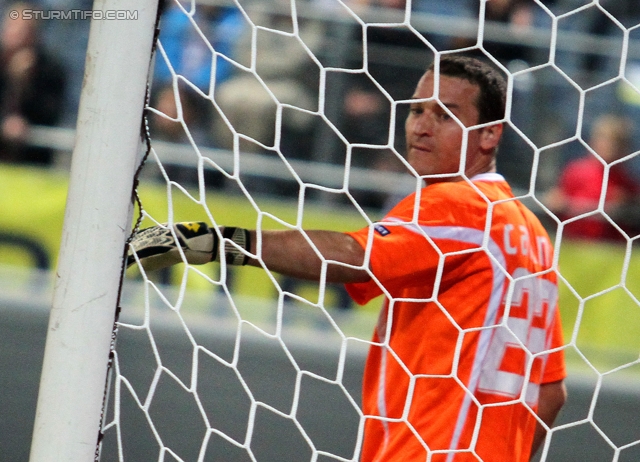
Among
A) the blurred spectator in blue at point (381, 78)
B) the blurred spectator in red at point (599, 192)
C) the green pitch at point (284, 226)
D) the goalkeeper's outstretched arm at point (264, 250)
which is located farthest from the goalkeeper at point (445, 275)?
the blurred spectator in blue at point (381, 78)

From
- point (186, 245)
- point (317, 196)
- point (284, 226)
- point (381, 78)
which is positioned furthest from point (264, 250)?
point (381, 78)

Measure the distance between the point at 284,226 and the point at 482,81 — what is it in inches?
77.3

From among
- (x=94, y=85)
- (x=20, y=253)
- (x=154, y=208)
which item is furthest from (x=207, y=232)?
(x=20, y=253)

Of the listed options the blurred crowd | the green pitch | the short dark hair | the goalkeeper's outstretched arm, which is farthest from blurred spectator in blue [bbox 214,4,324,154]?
the goalkeeper's outstretched arm

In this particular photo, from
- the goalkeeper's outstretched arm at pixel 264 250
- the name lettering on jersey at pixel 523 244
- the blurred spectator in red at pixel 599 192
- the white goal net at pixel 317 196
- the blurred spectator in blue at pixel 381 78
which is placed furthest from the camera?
the blurred spectator in blue at pixel 381 78

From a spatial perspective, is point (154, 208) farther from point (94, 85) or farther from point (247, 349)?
point (94, 85)

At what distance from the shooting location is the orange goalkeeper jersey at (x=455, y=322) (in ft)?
4.61

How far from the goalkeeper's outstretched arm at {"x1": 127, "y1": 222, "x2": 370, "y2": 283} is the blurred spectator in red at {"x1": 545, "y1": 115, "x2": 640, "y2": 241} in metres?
2.37

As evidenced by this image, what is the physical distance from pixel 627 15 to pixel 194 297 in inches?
108

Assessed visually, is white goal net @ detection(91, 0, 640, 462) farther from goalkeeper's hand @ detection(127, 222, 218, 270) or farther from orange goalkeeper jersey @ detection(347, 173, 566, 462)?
goalkeeper's hand @ detection(127, 222, 218, 270)

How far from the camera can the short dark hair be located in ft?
5.16

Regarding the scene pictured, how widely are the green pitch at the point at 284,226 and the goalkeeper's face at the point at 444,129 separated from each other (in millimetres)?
1836

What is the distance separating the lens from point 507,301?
142 centimetres

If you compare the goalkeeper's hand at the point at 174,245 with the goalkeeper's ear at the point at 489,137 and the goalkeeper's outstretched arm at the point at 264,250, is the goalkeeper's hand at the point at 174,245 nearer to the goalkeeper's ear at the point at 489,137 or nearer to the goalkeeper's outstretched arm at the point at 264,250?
the goalkeeper's outstretched arm at the point at 264,250
